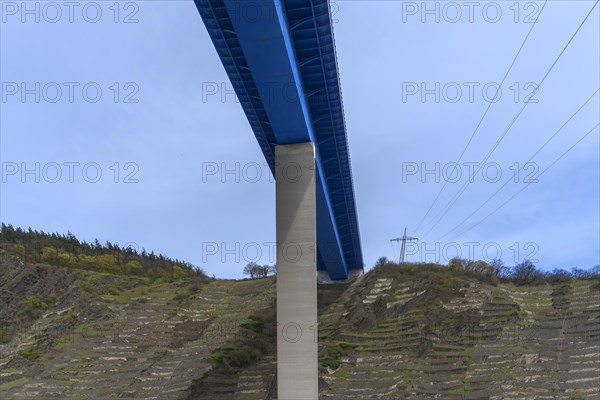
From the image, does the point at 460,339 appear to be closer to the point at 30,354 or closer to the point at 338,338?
the point at 338,338

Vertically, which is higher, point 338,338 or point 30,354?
point 338,338

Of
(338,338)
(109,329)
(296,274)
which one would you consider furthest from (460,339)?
(109,329)

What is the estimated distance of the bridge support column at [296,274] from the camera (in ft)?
75.6

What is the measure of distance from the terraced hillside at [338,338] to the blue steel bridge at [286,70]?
44.3 ft

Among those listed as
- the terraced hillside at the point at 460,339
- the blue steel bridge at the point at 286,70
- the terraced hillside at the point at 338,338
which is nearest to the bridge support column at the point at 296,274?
the blue steel bridge at the point at 286,70

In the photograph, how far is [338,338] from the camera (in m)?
40.8

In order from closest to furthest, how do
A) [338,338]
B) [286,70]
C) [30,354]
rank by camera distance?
[286,70] < [30,354] < [338,338]

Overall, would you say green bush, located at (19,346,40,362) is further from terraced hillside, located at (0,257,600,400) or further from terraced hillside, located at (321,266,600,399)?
terraced hillside, located at (321,266,600,399)

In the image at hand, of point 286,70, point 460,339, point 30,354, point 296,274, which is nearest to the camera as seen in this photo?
point 286,70

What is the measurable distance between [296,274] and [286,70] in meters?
9.90

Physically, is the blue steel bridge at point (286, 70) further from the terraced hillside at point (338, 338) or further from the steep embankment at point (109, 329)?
the steep embankment at point (109, 329)

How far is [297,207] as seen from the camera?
24234 mm

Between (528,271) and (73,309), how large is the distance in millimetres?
48170

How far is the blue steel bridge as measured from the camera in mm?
16672
